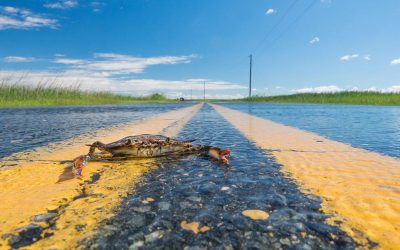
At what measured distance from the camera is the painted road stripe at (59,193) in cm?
259

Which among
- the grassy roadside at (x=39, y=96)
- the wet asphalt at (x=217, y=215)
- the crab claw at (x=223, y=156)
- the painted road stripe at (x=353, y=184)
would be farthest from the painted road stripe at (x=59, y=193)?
the grassy roadside at (x=39, y=96)

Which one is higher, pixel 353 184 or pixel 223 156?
pixel 223 156

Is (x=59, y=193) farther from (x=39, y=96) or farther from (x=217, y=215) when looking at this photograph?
(x=39, y=96)

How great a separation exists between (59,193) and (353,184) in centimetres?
336

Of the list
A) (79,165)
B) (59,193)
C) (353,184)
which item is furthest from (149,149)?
(353,184)

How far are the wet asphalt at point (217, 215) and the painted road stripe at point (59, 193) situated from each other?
0.61 ft

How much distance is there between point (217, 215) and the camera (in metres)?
2.78

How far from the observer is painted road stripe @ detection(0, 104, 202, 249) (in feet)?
8.50

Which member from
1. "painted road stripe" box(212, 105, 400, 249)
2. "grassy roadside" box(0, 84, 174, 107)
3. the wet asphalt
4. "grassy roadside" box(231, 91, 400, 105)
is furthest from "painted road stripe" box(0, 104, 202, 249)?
"grassy roadside" box(231, 91, 400, 105)

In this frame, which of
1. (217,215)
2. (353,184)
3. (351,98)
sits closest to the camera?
(217,215)

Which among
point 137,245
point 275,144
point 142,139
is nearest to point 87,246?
point 137,245

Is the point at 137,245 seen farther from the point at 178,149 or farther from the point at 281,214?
the point at 178,149

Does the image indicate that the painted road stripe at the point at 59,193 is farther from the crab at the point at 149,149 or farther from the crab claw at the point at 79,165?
the crab at the point at 149,149

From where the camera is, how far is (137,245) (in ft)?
7.39
